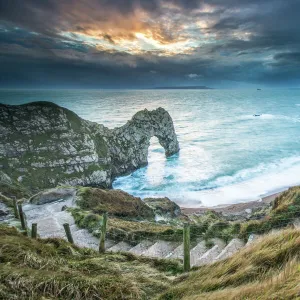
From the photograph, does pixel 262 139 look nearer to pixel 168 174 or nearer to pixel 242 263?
pixel 168 174

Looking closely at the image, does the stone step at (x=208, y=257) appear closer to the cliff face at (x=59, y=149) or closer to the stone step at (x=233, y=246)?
the stone step at (x=233, y=246)

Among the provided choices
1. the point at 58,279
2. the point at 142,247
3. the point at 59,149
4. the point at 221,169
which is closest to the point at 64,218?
the point at 142,247

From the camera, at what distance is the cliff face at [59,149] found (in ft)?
146

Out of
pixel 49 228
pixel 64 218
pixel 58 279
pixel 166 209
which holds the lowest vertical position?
pixel 166 209

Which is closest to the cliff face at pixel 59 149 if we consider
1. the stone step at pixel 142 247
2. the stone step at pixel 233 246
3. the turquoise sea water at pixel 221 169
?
the turquoise sea water at pixel 221 169

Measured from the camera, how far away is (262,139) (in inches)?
3132

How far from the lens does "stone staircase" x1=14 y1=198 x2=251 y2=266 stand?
11137 mm

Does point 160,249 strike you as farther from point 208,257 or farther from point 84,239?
point 84,239

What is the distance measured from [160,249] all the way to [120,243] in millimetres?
2858

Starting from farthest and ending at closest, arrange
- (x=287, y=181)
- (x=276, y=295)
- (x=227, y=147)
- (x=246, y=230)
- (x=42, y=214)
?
(x=227, y=147) → (x=287, y=181) → (x=42, y=214) → (x=246, y=230) → (x=276, y=295)

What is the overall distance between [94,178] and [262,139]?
182 ft

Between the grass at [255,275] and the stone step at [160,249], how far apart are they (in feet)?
19.5

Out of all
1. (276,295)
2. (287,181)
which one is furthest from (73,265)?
(287,181)

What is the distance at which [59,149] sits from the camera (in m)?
48.6
